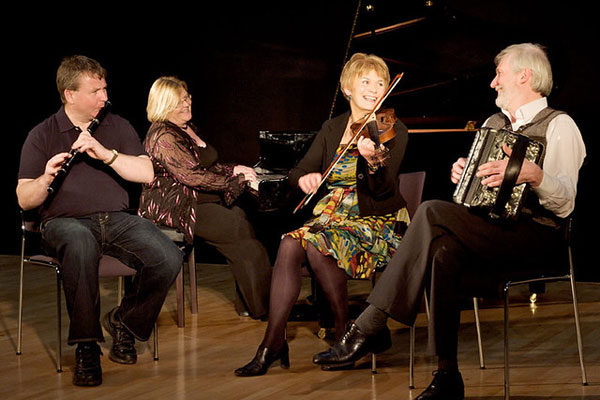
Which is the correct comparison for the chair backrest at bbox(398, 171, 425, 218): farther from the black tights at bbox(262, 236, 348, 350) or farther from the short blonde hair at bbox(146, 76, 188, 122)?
the short blonde hair at bbox(146, 76, 188, 122)

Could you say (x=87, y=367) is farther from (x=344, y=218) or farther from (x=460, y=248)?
(x=460, y=248)

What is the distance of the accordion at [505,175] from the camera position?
2910 millimetres

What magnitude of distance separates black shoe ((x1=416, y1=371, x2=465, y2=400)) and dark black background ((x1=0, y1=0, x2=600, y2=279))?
7.42ft

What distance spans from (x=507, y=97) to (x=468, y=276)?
705 mm

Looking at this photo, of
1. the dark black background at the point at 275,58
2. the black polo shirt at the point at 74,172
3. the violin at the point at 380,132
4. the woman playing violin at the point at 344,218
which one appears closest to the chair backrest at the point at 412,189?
the woman playing violin at the point at 344,218

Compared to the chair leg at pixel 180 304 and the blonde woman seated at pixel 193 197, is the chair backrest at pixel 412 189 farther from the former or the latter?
the chair leg at pixel 180 304

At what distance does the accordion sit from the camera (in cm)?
291

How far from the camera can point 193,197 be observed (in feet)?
14.2

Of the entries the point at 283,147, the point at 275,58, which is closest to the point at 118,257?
the point at 283,147

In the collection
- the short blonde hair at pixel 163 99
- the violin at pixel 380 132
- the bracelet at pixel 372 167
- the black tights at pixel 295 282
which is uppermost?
the short blonde hair at pixel 163 99

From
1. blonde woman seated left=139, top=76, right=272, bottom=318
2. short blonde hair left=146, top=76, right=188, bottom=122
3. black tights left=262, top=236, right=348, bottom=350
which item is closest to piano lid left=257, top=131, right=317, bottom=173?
blonde woman seated left=139, top=76, right=272, bottom=318

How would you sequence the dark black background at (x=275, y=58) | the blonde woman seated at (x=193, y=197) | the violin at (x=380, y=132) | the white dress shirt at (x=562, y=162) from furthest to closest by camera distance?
1. the dark black background at (x=275, y=58)
2. the blonde woman seated at (x=193, y=197)
3. the violin at (x=380, y=132)
4. the white dress shirt at (x=562, y=162)

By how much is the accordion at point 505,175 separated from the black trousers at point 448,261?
0.05 metres

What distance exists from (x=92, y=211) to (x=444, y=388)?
161 cm
